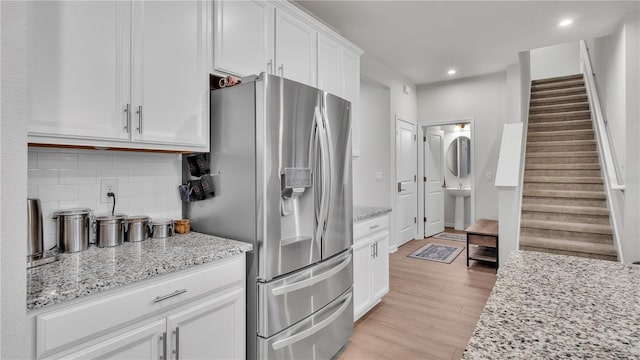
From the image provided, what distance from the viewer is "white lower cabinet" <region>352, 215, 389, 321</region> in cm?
250

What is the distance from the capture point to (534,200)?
4.18 metres

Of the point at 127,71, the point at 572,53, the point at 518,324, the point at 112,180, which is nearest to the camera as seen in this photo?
the point at 518,324

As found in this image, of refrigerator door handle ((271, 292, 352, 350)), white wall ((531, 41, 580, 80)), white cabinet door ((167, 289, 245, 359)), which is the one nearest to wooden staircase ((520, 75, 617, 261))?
white wall ((531, 41, 580, 80))

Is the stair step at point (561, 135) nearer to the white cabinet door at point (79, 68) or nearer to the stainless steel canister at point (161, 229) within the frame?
the stainless steel canister at point (161, 229)

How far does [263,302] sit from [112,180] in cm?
105

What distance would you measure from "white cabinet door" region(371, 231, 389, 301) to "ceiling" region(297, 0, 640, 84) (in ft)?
7.21

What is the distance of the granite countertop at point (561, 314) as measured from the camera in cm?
58

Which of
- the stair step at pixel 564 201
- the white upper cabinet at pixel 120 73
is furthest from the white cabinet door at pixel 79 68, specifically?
the stair step at pixel 564 201

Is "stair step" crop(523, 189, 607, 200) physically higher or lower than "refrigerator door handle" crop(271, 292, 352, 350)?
higher

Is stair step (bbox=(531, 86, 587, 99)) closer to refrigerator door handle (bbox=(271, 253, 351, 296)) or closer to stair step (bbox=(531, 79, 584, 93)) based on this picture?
stair step (bbox=(531, 79, 584, 93))

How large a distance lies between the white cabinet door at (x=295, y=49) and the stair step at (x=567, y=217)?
330 centimetres

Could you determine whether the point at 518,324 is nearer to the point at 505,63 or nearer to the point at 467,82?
the point at 505,63

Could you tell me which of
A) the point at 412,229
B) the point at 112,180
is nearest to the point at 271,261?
the point at 112,180

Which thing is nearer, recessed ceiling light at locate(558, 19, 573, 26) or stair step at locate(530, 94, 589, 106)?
recessed ceiling light at locate(558, 19, 573, 26)
